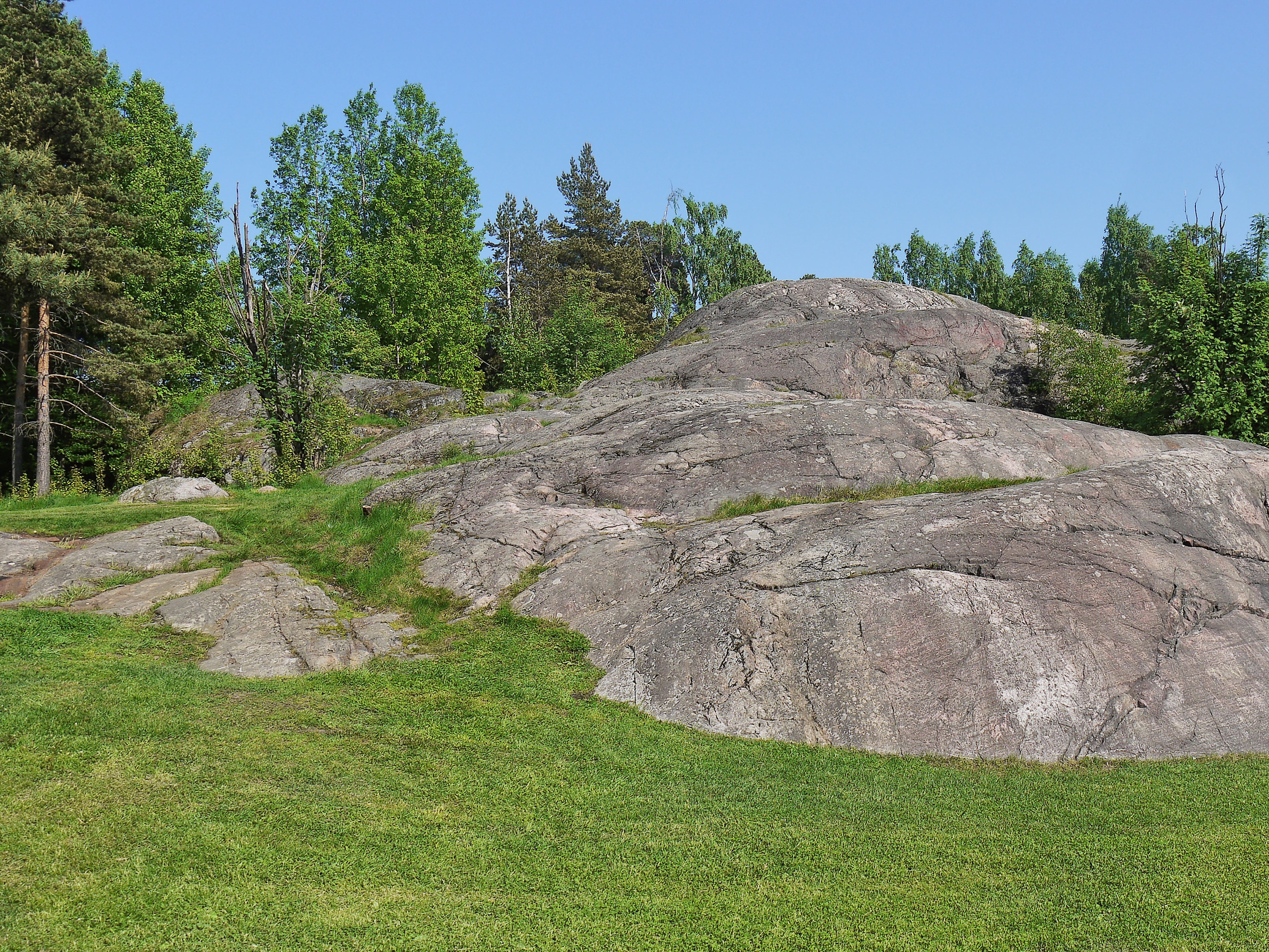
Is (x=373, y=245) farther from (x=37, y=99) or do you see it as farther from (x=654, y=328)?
(x=654, y=328)

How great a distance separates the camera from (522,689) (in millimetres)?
11352

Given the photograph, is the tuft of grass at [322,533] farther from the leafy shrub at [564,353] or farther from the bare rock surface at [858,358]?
the leafy shrub at [564,353]

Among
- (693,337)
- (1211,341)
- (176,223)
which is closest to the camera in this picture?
(1211,341)

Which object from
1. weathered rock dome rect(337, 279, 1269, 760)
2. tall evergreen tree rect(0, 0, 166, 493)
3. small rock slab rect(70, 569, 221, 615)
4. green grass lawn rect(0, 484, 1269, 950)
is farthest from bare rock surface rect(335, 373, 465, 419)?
green grass lawn rect(0, 484, 1269, 950)

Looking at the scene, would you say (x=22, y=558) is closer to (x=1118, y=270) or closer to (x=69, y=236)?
(x=69, y=236)

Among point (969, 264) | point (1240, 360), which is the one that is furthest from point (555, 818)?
point (969, 264)

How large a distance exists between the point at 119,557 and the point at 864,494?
1356cm

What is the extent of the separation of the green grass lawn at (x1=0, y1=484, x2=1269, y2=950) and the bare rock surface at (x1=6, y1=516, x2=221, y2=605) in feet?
9.17

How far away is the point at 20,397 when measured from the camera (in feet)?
102

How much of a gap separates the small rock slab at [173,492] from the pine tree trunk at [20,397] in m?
11.6

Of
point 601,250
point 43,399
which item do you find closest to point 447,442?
point 43,399

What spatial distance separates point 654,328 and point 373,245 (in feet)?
96.8

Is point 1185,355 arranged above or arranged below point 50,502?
above

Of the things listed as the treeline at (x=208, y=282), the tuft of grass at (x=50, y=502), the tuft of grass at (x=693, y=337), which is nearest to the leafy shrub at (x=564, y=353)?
the treeline at (x=208, y=282)
